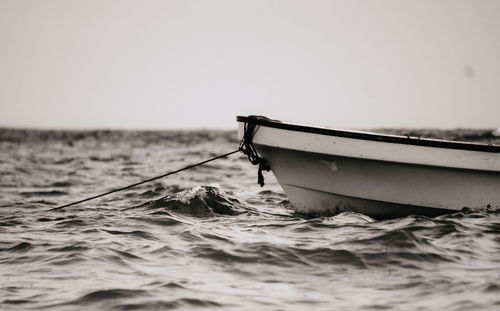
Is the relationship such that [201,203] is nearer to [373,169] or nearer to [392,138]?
[373,169]

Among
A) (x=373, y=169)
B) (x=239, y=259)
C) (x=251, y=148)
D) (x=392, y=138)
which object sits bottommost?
(x=239, y=259)

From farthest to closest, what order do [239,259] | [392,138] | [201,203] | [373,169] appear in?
[201,203]
[373,169]
[392,138]
[239,259]

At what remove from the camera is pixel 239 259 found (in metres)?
6.16

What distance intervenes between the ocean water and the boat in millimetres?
280

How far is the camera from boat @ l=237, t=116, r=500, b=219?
310 inches

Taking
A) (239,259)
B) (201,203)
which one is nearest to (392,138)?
(239,259)

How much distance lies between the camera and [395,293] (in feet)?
16.6

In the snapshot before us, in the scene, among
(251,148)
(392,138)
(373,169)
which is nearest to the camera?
(392,138)

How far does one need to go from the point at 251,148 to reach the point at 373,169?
1673mm

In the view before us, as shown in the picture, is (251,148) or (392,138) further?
(251,148)

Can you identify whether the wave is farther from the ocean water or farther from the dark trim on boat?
the dark trim on boat

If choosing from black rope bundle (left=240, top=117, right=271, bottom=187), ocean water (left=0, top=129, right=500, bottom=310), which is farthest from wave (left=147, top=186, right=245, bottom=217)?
black rope bundle (left=240, top=117, right=271, bottom=187)

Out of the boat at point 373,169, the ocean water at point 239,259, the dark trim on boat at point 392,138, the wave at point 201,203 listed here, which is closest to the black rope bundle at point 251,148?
the boat at point 373,169

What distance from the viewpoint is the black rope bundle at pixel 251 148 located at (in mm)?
8570
